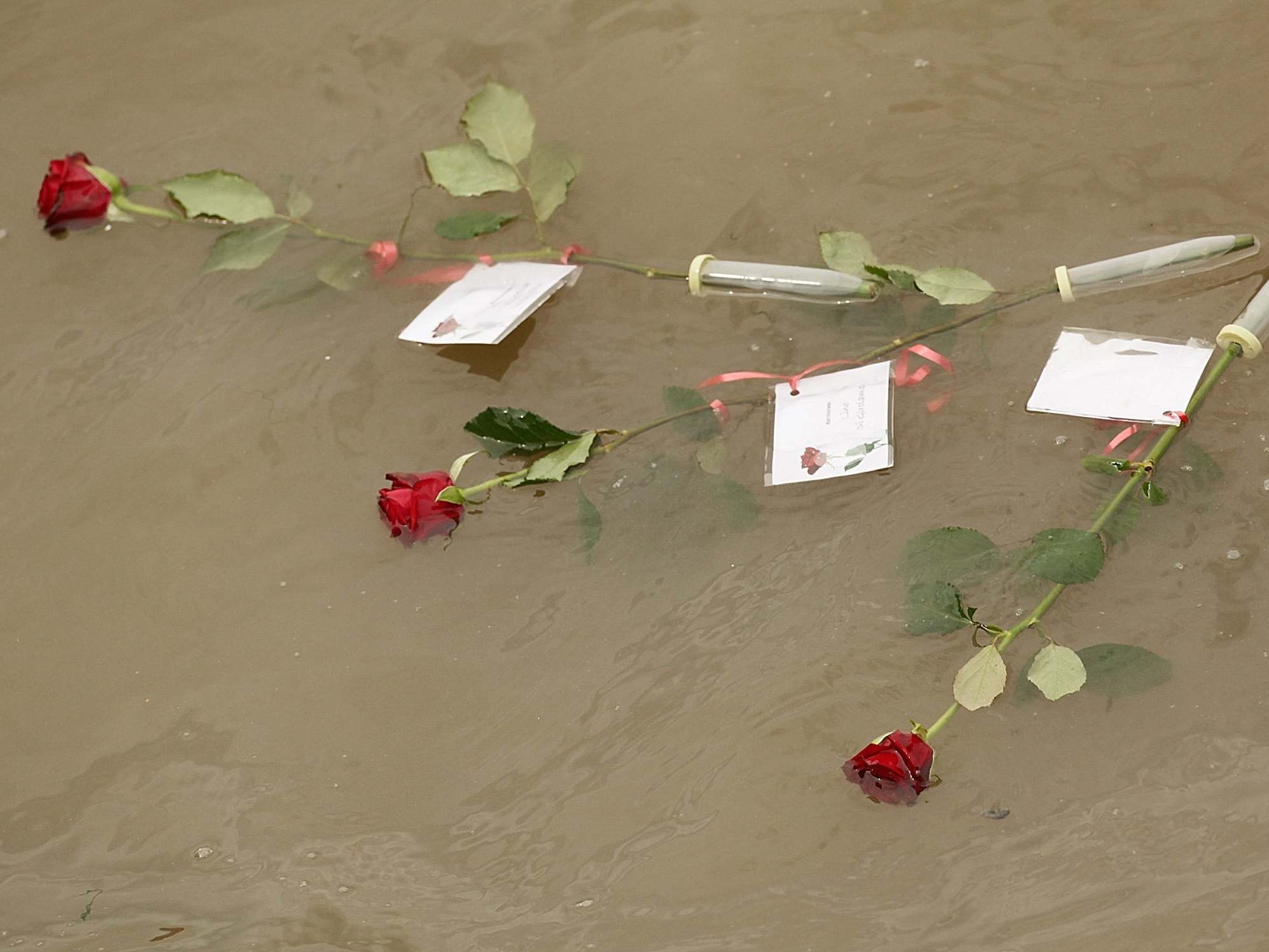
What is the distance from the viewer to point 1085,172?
3.95ft

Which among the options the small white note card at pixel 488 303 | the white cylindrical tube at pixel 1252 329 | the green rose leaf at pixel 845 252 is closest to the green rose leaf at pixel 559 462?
the small white note card at pixel 488 303

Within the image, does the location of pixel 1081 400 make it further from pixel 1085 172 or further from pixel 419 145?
pixel 419 145

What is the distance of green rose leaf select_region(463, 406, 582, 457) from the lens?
1.07m

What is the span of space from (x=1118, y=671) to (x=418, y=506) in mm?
544

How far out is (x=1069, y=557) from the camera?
94 cm

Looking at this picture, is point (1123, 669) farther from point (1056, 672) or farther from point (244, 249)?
point (244, 249)

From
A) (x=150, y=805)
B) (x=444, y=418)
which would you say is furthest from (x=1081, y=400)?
(x=150, y=805)

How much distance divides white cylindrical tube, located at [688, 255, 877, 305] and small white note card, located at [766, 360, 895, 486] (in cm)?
8

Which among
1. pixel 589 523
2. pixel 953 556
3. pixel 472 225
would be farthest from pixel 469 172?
pixel 953 556

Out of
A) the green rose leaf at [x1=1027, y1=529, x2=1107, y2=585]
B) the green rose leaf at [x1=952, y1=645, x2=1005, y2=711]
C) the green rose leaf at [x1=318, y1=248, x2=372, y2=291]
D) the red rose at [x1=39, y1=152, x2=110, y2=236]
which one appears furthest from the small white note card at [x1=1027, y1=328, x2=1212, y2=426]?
the red rose at [x1=39, y1=152, x2=110, y2=236]

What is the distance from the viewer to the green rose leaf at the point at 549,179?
1235 millimetres

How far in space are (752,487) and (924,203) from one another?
14.0 inches

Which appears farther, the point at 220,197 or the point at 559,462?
the point at 220,197

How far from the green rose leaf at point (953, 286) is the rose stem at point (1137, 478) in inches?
7.3
